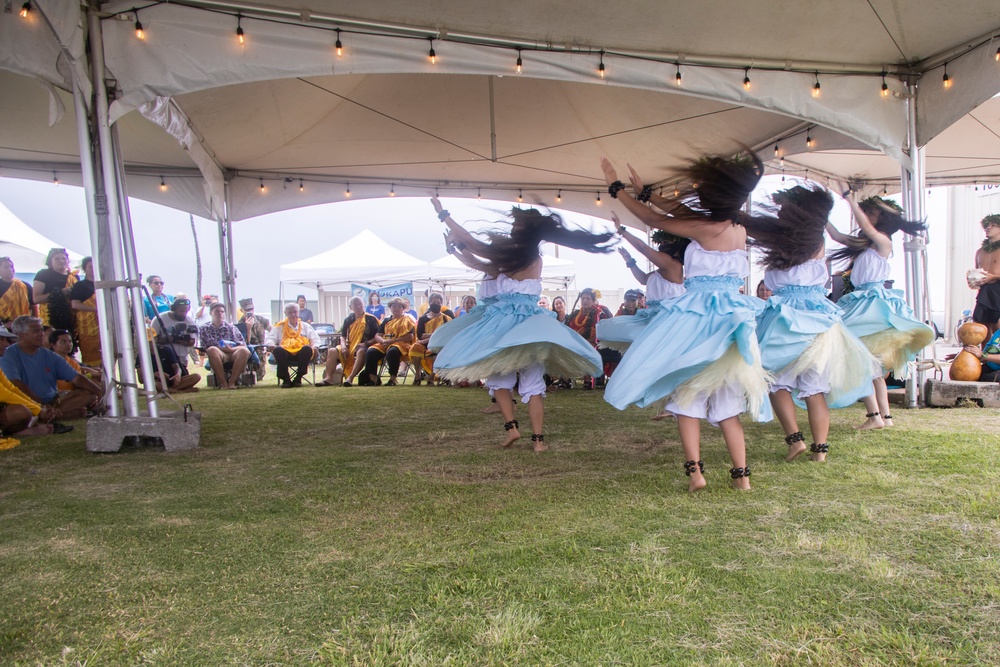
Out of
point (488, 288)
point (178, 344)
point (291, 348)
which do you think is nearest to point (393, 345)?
point (291, 348)

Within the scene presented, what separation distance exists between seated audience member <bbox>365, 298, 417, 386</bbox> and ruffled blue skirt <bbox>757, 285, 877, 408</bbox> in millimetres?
7077

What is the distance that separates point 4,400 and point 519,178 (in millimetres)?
8241

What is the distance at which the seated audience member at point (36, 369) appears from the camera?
604cm

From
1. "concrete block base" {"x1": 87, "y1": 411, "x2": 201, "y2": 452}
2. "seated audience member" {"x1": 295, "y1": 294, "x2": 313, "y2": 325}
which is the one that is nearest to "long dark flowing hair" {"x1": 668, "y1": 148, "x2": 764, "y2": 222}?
"concrete block base" {"x1": 87, "y1": 411, "x2": 201, "y2": 452}

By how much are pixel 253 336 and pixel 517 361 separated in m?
8.38

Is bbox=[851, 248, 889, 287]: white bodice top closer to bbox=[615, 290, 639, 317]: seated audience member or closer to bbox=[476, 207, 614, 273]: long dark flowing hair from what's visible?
bbox=[476, 207, 614, 273]: long dark flowing hair

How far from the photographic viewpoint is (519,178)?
462 inches

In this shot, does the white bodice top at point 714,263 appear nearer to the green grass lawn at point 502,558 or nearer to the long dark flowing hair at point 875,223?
the green grass lawn at point 502,558

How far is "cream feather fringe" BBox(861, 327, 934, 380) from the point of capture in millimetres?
4949

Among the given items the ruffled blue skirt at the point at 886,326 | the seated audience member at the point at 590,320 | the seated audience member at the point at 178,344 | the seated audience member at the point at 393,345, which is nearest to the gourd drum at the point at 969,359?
the ruffled blue skirt at the point at 886,326

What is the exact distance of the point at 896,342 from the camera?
5.00 m

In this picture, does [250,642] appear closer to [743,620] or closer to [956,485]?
[743,620]

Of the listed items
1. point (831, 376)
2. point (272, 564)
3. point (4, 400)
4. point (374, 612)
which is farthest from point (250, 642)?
point (4, 400)

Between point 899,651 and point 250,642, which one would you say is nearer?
point 899,651
